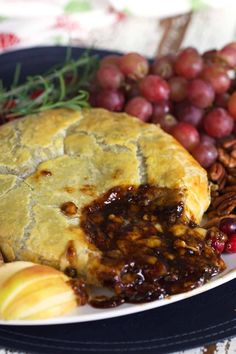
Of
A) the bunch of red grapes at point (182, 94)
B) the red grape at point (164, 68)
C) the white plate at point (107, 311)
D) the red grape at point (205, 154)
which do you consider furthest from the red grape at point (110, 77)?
the white plate at point (107, 311)

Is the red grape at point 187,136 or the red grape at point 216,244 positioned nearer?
the red grape at point 216,244

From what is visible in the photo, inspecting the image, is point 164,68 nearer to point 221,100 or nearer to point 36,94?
point 221,100

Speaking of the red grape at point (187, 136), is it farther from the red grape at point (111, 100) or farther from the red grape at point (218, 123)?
the red grape at point (111, 100)

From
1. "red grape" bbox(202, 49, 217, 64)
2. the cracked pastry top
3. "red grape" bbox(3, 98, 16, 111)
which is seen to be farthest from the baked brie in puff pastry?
"red grape" bbox(202, 49, 217, 64)

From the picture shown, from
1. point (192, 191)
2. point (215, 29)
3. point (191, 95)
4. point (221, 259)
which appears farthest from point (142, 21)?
point (221, 259)

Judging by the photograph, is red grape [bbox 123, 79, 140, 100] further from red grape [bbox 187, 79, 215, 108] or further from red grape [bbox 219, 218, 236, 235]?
red grape [bbox 219, 218, 236, 235]

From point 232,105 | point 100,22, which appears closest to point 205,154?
point 232,105

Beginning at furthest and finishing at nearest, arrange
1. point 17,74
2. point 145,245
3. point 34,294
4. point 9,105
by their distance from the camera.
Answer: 1. point 17,74
2. point 9,105
3. point 145,245
4. point 34,294
